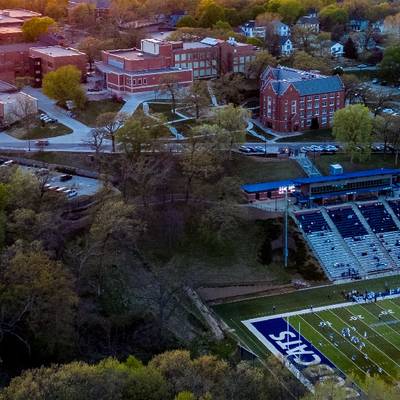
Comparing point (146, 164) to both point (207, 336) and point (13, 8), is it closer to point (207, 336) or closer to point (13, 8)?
point (207, 336)

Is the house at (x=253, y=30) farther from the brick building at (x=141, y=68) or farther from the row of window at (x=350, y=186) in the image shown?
the row of window at (x=350, y=186)

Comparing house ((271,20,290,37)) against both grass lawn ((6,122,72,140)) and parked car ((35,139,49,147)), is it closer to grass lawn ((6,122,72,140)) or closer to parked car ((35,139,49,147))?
grass lawn ((6,122,72,140))

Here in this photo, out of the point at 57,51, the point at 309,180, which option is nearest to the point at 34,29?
the point at 57,51

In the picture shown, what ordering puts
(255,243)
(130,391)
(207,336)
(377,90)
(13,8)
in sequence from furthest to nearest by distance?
(13,8), (377,90), (255,243), (207,336), (130,391)

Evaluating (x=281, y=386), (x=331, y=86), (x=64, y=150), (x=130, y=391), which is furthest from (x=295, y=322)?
(x=331, y=86)

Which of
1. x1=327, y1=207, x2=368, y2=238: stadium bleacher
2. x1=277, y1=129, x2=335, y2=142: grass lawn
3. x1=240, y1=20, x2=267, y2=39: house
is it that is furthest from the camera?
x1=240, y1=20, x2=267, y2=39: house

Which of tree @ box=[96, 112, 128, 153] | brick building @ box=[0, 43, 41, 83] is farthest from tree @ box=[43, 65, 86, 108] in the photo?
brick building @ box=[0, 43, 41, 83]

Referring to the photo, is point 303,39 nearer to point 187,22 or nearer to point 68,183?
point 187,22

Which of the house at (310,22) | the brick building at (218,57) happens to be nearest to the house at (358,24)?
the house at (310,22)
